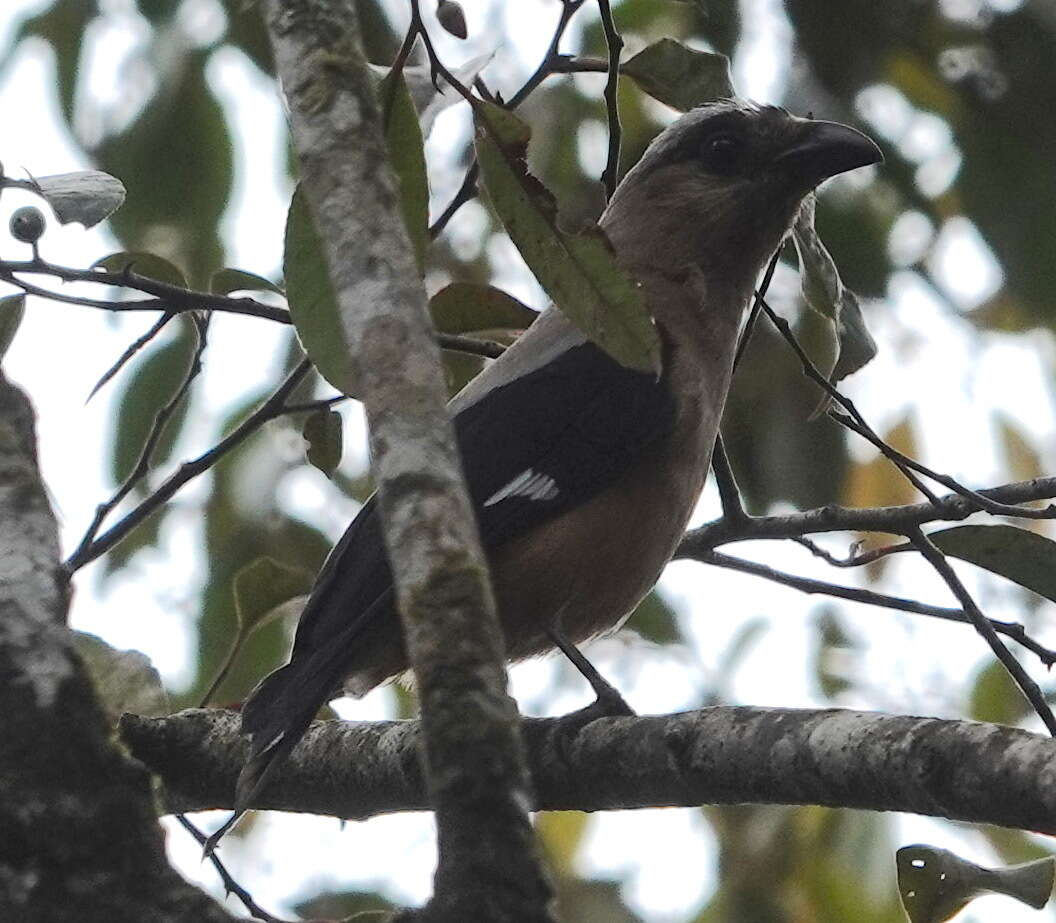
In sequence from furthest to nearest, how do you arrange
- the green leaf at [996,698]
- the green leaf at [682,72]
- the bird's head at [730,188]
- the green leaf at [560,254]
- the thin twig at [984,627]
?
the green leaf at [996,698], the bird's head at [730,188], the green leaf at [682,72], the thin twig at [984,627], the green leaf at [560,254]

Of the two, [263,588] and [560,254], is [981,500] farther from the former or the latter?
[263,588]

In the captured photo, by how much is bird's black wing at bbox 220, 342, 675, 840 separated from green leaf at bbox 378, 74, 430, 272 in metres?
0.93

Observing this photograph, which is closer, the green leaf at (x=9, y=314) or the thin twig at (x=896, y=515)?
the thin twig at (x=896, y=515)

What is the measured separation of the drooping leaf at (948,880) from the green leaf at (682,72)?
5.34ft

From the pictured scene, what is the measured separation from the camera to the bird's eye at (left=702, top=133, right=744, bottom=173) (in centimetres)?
446

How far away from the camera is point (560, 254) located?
7.83 ft

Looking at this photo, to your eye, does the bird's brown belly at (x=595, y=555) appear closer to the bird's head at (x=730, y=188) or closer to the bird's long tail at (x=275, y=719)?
the bird's long tail at (x=275, y=719)

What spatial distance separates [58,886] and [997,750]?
1123 mm

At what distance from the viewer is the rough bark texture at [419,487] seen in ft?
4.86

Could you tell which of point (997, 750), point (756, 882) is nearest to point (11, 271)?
point (997, 750)

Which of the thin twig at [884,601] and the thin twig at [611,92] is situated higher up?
the thin twig at [611,92]

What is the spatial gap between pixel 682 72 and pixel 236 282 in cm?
101

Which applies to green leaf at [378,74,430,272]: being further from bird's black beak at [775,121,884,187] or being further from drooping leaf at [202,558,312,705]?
bird's black beak at [775,121,884,187]

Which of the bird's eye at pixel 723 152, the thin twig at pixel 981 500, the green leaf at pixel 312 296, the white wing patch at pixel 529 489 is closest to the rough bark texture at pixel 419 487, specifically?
the green leaf at pixel 312 296
